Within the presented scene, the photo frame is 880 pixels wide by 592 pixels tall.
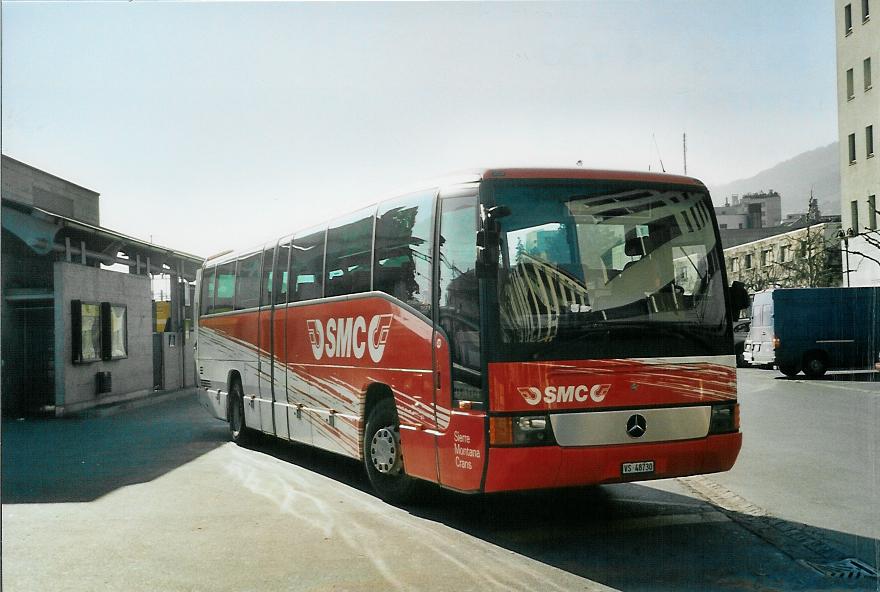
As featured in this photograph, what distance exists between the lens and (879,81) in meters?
17.5

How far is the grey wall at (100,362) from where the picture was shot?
67.2 feet

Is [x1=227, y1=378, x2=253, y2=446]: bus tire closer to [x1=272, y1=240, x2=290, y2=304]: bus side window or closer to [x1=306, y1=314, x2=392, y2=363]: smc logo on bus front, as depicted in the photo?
[x1=272, y1=240, x2=290, y2=304]: bus side window

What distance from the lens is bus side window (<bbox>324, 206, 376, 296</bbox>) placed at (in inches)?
388

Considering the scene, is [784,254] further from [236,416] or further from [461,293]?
[461,293]

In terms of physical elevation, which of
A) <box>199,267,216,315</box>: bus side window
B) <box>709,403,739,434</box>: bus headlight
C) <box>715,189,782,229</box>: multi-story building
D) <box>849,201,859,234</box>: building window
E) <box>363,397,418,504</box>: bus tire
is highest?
<box>715,189,782,229</box>: multi-story building

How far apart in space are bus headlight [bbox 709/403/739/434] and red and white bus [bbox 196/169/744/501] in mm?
12

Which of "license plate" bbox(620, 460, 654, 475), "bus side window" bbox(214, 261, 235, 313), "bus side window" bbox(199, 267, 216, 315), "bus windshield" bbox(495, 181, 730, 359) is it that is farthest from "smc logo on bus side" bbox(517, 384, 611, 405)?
"bus side window" bbox(199, 267, 216, 315)

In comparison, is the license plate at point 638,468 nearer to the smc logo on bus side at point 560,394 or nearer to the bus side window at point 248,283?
the smc logo on bus side at point 560,394

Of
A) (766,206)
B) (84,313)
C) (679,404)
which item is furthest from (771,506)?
(766,206)

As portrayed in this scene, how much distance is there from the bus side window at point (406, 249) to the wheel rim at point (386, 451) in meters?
1.35

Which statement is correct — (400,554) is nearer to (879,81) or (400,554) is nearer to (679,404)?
(679,404)

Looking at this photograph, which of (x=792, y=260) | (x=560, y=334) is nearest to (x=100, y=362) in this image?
(x=560, y=334)

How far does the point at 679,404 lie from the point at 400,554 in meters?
2.54

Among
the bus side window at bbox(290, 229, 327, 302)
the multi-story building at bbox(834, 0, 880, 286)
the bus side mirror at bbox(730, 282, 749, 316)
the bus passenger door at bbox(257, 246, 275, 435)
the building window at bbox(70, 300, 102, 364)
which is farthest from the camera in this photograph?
the building window at bbox(70, 300, 102, 364)
